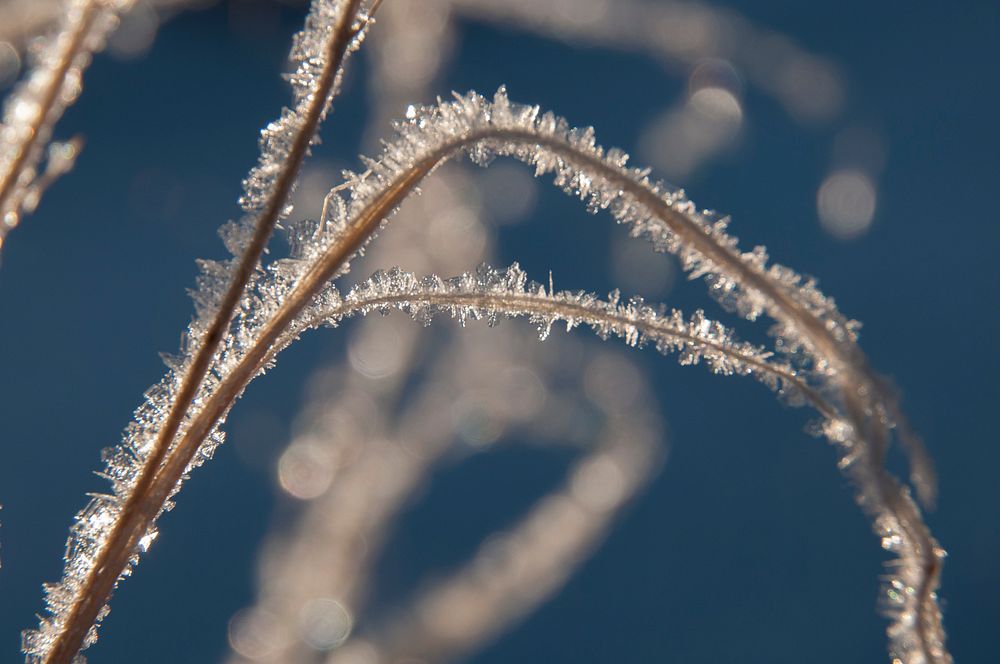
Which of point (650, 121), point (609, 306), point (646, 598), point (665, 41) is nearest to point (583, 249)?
point (650, 121)

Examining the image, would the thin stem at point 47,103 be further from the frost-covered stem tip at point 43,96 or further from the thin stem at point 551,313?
the thin stem at point 551,313

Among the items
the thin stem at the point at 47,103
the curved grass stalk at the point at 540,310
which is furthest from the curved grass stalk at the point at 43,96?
the curved grass stalk at the point at 540,310

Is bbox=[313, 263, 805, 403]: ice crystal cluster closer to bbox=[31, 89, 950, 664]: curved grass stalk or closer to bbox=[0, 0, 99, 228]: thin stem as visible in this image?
bbox=[31, 89, 950, 664]: curved grass stalk

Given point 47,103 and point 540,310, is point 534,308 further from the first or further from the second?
point 47,103

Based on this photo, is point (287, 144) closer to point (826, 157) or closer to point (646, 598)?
point (646, 598)

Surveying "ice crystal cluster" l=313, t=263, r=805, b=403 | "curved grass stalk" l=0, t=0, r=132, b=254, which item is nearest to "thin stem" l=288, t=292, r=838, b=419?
"ice crystal cluster" l=313, t=263, r=805, b=403

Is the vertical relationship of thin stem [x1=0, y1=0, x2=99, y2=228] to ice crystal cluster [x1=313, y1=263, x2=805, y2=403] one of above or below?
above
